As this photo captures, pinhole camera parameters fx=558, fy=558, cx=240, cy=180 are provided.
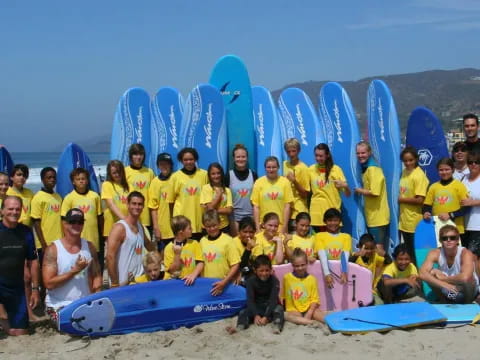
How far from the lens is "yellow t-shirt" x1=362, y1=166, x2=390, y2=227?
4.66 meters

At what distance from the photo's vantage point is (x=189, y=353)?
3168mm

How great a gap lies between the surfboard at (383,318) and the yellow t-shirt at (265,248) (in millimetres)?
563

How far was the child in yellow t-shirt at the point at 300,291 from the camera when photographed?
3666 millimetres

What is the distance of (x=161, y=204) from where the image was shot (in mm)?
4523

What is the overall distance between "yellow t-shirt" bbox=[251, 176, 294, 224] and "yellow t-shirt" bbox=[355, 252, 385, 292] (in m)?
0.70

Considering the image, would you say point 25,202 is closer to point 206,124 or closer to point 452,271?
point 206,124

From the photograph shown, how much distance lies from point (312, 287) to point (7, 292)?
1.95 metres

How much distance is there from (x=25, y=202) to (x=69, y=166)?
1050 millimetres

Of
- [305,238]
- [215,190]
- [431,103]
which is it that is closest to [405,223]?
[305,238]

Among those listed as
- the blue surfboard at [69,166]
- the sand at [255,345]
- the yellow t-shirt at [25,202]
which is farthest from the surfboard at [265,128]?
the sand at [255,345]

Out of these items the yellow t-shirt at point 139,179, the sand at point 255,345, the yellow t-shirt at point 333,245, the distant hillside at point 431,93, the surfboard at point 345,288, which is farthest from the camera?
the distant hillside at point 431,93

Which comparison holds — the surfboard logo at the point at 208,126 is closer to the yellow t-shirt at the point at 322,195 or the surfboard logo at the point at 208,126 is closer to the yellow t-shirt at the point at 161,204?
the yellow t-shirt at the point at 161,204

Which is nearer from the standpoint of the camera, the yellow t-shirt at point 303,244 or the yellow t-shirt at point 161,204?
the yellow t-shirt at point 303,244

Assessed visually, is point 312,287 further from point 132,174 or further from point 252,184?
point 132,174
